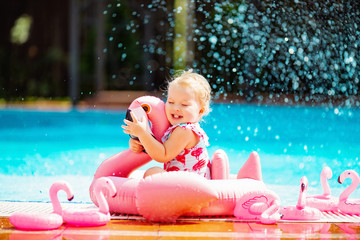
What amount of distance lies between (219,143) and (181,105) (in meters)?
4.60

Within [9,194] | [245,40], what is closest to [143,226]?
[9,194]

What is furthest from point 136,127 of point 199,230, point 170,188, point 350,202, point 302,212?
point 350,202

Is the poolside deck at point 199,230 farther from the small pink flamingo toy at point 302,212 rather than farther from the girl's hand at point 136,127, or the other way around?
A: the girl's hand at point 136,127

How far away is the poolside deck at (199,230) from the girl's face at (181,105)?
564 millimetres

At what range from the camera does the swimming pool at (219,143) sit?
486cm

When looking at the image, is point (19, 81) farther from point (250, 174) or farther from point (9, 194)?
point (250, 174)

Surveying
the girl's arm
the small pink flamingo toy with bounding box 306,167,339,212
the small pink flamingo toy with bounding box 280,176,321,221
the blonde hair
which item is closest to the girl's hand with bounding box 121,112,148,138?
the girl's arm

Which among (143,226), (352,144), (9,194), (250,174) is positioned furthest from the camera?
(352,144)

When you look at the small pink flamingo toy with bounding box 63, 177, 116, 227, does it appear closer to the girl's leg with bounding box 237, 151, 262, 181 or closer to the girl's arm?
the girl's arm

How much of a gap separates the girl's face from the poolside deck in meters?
0.56

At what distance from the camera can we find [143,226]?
269 cm

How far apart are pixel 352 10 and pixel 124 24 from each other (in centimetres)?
729

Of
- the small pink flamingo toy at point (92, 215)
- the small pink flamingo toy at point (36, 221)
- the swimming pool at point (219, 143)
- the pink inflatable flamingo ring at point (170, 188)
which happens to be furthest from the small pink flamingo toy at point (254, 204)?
the swimming pool at point (219, 143)

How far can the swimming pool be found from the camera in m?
4.86
